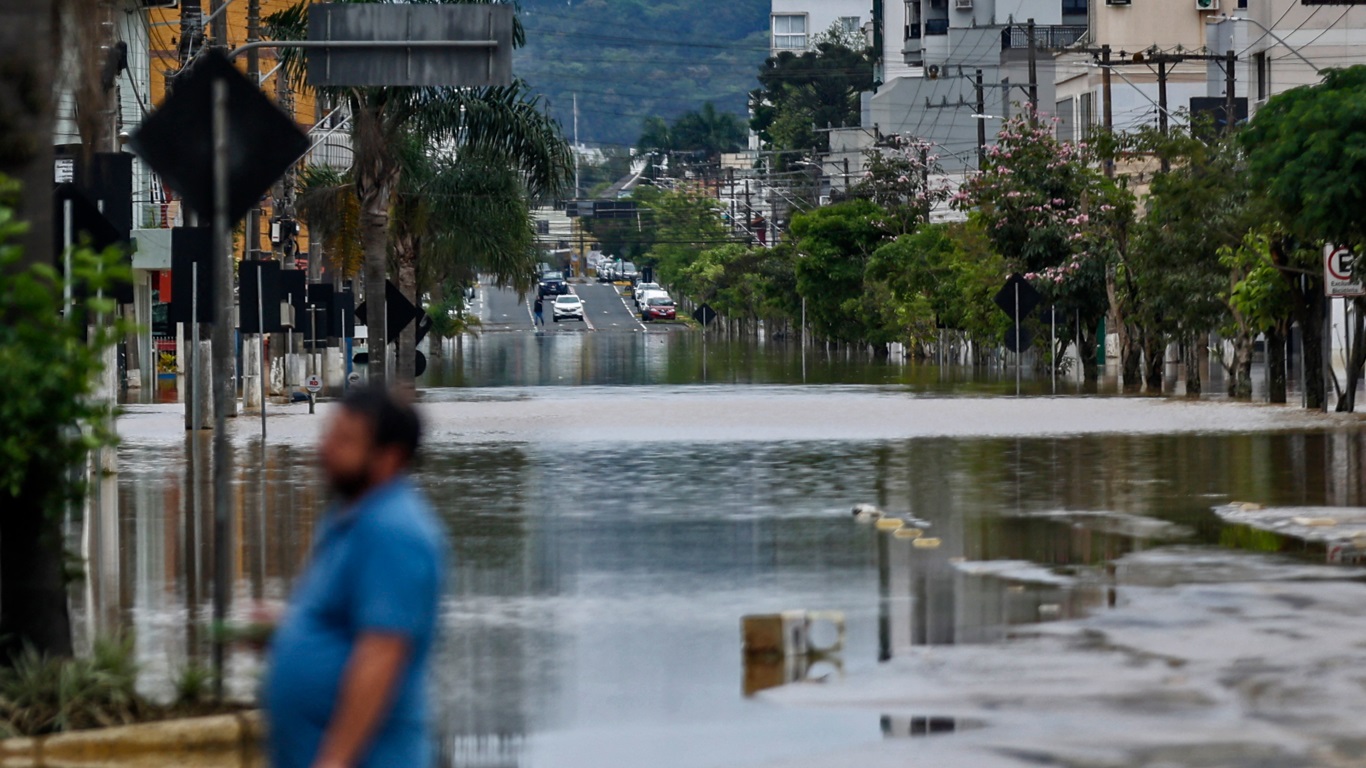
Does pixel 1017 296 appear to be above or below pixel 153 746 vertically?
above

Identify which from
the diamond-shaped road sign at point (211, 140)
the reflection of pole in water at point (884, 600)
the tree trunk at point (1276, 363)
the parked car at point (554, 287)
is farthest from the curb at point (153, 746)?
the parked car at point (554, 287)

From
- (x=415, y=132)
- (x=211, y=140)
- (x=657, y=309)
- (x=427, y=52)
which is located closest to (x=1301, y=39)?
(x=415, y=132)

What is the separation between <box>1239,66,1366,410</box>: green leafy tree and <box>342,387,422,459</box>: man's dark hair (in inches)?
1002

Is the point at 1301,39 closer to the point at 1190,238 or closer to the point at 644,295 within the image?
the point at 1190,238

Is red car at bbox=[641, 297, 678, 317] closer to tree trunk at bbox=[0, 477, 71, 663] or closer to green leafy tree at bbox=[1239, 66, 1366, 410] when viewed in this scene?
green leafy tree at bbox=[1239, 66, 1366, 410]

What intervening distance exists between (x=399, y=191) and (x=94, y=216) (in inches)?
1796

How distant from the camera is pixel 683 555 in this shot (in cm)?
1560

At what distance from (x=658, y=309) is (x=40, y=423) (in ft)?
507

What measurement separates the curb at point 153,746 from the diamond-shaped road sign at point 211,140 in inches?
83.3

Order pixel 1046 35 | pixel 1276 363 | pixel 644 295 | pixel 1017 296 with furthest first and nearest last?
pixel 644 295
pixel 1046 35
pixel 1017 296
pixel 1276 363

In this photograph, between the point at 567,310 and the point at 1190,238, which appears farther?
the point at 567,310

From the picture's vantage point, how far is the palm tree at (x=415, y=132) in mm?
43844

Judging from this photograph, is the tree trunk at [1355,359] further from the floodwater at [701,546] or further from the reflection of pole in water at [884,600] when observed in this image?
the reflection of pole in water at [884,600]

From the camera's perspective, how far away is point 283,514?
19.3 meters
